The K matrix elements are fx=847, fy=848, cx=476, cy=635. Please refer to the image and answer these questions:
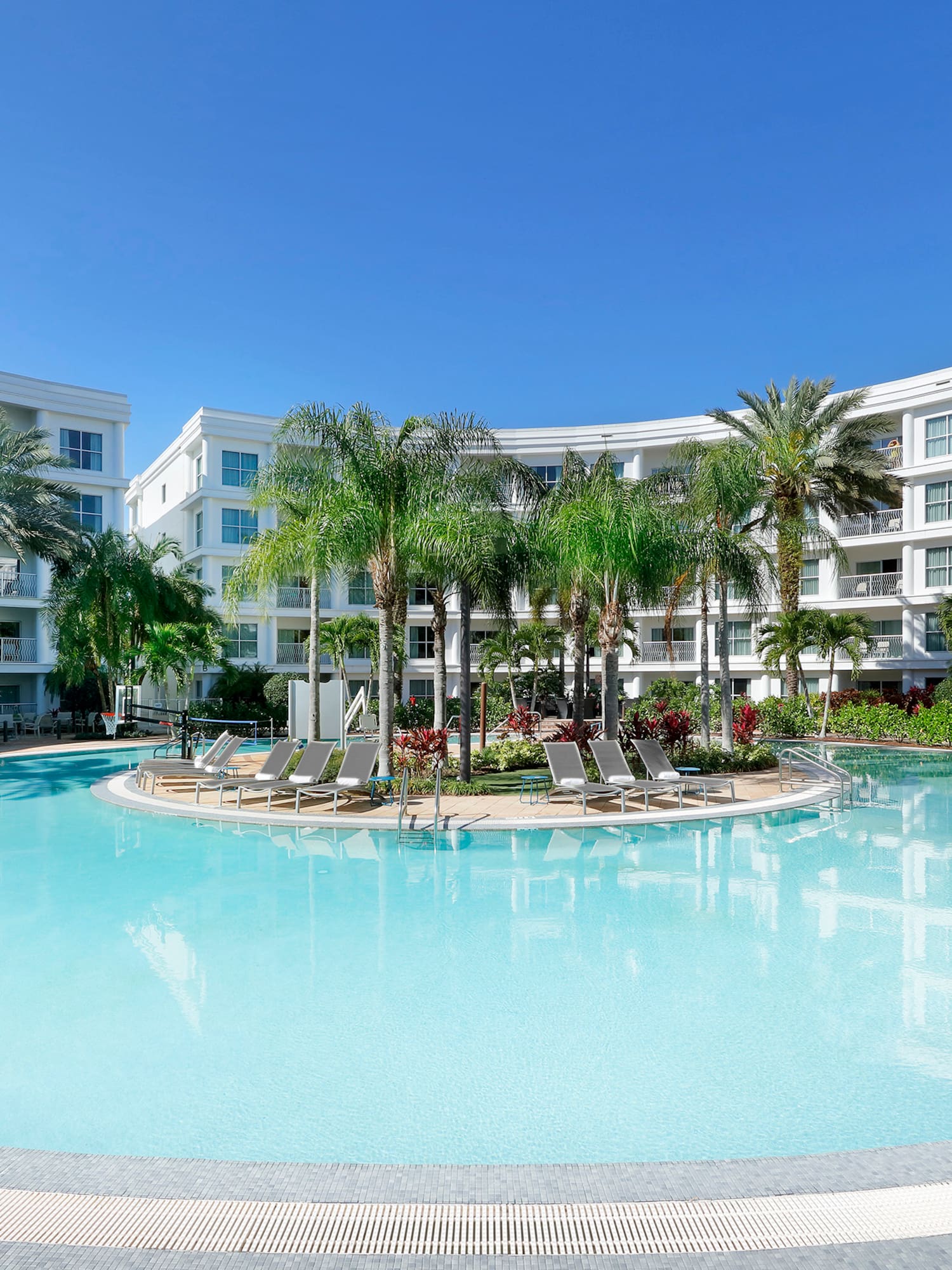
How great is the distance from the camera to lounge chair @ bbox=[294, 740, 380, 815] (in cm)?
1400

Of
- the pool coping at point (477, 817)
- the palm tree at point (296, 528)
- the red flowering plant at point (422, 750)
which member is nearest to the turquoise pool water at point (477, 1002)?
the pool coping at point (477, 817)

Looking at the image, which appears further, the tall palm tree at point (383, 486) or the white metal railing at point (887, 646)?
the white metal railing at point (887, 646)

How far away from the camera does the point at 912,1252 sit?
10.1 feet

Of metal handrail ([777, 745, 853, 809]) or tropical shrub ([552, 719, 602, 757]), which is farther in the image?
tropical shrub ([552, 719, 602, 757])

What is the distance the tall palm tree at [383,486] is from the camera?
14.5m

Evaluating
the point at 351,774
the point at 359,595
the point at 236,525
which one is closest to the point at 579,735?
the point at 351,774

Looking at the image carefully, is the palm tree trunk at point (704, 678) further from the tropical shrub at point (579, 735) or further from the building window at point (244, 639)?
the building window at point (244, 639)

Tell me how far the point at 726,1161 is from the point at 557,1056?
159 cm

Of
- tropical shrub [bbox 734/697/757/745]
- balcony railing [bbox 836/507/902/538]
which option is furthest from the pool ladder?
balcony railing [bbox 836/507/902/538]

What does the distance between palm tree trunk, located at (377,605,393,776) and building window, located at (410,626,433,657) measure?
994 inches

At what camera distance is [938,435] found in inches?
1276

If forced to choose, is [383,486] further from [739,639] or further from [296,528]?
[739,639]

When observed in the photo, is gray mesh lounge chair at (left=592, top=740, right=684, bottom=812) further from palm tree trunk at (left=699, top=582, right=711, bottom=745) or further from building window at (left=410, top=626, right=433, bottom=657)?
building window at (left=410, top=626, right=433, bottom=657)

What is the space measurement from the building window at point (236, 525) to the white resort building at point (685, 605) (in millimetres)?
57
